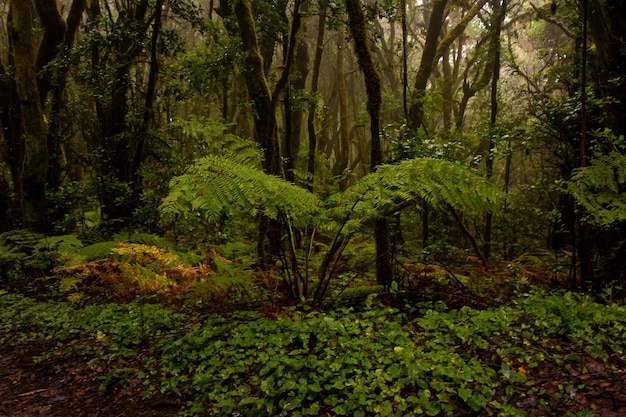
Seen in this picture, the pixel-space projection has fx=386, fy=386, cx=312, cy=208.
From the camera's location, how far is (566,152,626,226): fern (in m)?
3.66

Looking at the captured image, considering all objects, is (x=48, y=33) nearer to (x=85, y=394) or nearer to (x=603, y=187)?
(x=85, y=394)

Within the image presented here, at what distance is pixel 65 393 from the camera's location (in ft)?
10.7

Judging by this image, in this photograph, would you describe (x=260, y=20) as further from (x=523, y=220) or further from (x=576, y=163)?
(x=523, y=220)

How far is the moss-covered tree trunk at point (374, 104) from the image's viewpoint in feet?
14.6

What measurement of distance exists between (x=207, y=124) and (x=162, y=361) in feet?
12.6

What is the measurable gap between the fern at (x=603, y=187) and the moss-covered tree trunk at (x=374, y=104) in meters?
1.93

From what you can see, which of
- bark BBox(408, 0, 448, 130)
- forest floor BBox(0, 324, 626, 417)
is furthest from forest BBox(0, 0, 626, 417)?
bark BBox(408, 0, 448, 130)

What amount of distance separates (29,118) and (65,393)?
4845 millimetres

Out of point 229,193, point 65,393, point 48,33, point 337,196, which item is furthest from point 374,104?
point 48,33

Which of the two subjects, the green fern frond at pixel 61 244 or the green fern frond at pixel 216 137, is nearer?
the green fern frond at pixel 61 244

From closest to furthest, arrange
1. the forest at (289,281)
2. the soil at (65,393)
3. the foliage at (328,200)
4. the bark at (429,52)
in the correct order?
the forest at (289,281), the soil at (65,393), the foliage at (328,200), the bark at (429,52)

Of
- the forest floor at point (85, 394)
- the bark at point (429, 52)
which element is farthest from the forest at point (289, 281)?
the bark at point (429, 52)

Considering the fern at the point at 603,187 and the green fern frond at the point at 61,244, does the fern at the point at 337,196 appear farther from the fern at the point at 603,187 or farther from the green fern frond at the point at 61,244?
the green fern frond at the point at 61,244

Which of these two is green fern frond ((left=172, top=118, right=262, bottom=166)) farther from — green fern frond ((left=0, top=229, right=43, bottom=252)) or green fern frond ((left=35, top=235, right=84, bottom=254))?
green fern frond ((left=0, top=229, right=43, bottom=252))
